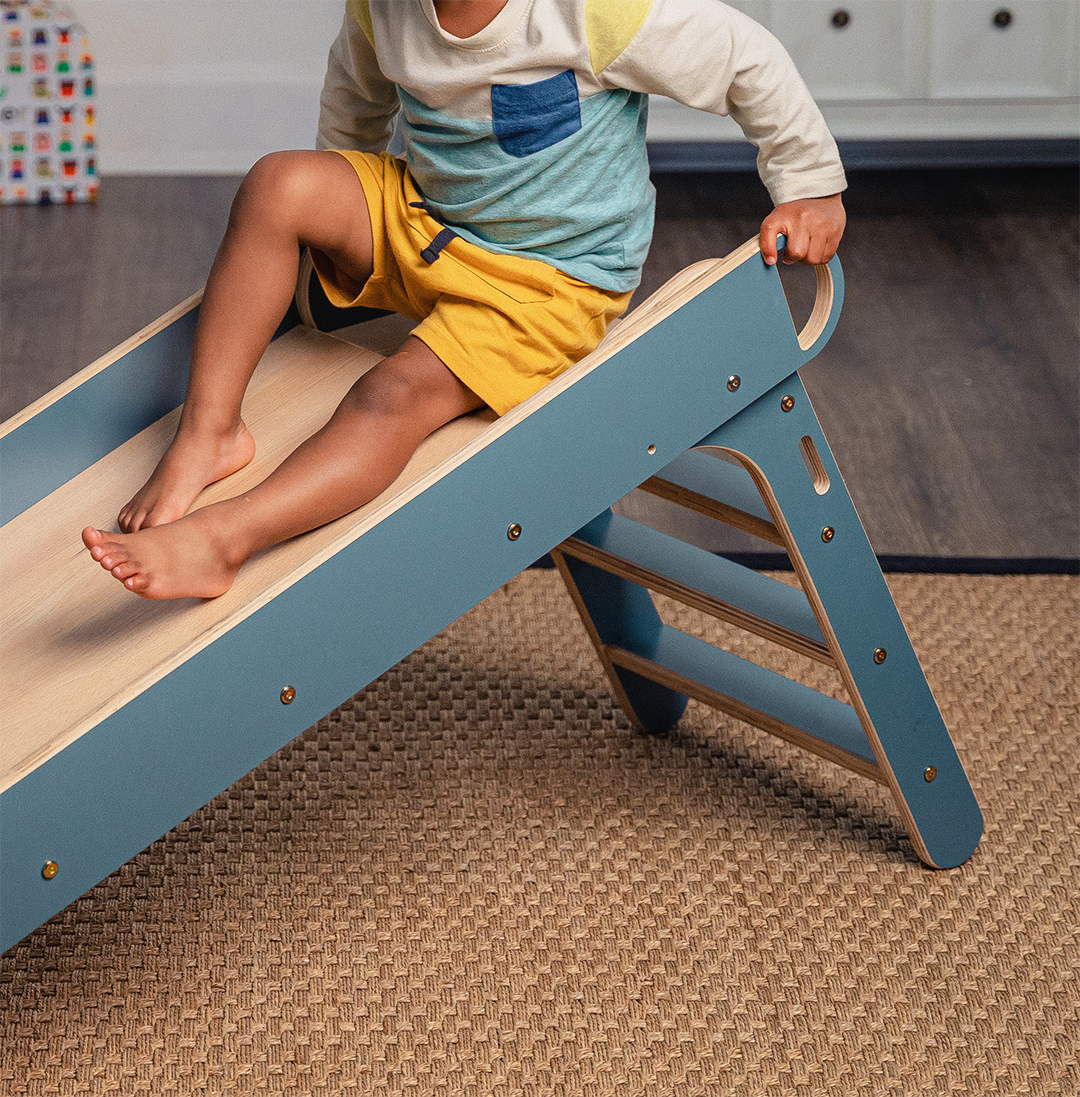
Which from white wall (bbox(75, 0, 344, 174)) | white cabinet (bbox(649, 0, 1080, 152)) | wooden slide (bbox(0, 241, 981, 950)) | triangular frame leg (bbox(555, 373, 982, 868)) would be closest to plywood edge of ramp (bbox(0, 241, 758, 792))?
wooden slide (bbox(0, 241, 981, 950))

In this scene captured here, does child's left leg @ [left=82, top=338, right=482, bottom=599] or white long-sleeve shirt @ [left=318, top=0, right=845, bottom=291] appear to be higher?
white long-sleeve shirt @ [left=318, top=0, right=845, bottom=291]

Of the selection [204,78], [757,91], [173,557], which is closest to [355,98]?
[757,91]

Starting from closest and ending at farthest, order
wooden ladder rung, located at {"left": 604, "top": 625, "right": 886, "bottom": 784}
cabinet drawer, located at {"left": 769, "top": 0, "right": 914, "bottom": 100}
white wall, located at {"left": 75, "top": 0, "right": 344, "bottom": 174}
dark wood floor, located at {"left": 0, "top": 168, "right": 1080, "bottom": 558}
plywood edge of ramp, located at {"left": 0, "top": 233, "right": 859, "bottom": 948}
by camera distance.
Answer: plywood edge of ramp, located at {"left": 0, "top": 233, "right": 859, "bottom": 948}
wooden ladder rung, located at {"left": 604, "top": 625, "right": 886, "bottom": 784}
dark wood floor, located at {"left": 0, "top": 168, "right": 1080, "bottom": 558}
cabinet drawer, located at {"left": 769, "top": 0, "right": 914, "bottom": 100}
white wall, located at {"left": 75, "top": 0, "right": 344, "bottom": 174}

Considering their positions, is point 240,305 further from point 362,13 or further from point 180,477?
point 362,13

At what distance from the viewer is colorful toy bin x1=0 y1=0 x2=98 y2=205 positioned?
2621 millimetres

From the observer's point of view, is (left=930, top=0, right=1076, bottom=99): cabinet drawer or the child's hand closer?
the child's hand

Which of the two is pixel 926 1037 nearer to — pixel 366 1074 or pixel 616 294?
pixel 366 1074

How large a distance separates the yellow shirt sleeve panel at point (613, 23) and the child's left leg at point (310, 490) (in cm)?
25

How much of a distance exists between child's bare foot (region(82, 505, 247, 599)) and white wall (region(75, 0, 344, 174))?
6.74 ft

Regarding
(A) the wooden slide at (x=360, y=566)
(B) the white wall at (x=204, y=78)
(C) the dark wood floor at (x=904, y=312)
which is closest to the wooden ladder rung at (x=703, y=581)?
(A) the wooden slide at (x=360, y=566)

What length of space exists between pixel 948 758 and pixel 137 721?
701 mm

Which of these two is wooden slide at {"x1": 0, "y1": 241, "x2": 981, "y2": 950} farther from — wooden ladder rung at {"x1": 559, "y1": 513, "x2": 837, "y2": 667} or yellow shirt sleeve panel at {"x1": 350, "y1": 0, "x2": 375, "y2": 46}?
yellow shirt sleeve panel at {"x1": 350, "y1": 0, "x2": 375, "y2": 46}

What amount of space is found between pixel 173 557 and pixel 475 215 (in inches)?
14.1

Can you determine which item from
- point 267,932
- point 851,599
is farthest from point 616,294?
point 267,932
